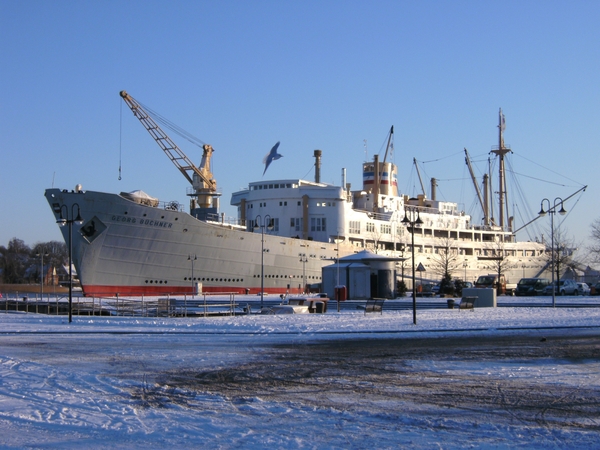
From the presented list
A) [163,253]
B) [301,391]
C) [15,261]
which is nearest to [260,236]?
[163,253]

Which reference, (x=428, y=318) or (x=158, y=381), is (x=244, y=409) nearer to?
(x=158, y=381)

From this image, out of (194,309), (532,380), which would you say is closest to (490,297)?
(194,309)

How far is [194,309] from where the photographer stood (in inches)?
1417

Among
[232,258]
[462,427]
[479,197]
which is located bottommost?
[462,427]

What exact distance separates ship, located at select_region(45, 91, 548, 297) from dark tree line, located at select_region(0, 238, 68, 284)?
5682 cm

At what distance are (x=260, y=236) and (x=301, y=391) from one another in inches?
1720

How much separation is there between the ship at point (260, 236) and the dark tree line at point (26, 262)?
56824mm

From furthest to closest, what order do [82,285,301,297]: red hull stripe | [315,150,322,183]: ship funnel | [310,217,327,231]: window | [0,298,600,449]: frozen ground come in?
1. [315,150,322,183]: ship funnel
2. [310,217,327,231]: window
3. [82,285,301,297]: red hull stripe
4. [0,298,600,449]: frozen ground

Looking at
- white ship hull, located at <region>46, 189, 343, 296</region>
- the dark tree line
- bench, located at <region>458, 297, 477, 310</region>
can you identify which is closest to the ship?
white ship hull, located at <region>46, 189, 343, 296</region>

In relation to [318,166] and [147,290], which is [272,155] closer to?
[318,166]

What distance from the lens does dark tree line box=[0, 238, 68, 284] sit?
115250 millimetres

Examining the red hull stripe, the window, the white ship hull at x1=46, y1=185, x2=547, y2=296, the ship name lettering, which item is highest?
the window

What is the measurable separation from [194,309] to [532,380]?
26.0 metres

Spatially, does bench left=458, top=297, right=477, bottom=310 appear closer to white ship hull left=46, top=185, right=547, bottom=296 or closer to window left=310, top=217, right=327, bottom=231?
white ship hull left=46, top=185, right=547, bottom=296
